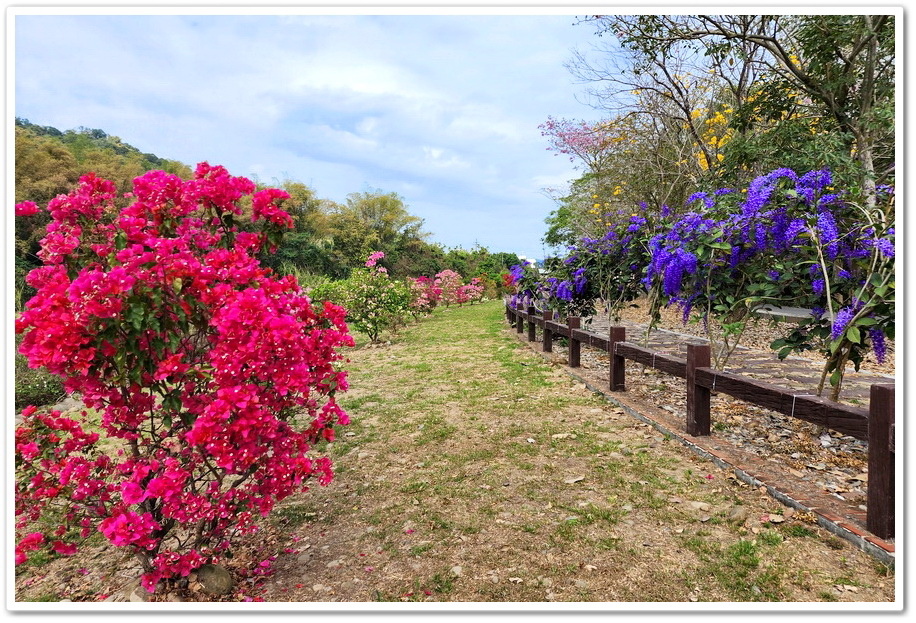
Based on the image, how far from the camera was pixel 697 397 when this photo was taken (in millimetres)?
3436

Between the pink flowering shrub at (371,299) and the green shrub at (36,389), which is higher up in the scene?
the pink flowering shrub at (371,299)

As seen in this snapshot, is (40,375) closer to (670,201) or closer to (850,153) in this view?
(850,153)

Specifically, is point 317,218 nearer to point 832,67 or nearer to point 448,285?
point 448,285

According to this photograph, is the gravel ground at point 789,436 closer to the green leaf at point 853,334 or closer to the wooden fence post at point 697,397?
the wooden fence post at point 697,397

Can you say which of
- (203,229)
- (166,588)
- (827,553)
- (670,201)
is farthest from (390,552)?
(670,201)

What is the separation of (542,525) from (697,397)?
1.71 metres

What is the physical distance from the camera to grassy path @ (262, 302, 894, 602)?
1.95 metres

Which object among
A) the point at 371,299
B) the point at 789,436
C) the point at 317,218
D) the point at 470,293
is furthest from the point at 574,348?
the point at 317,218

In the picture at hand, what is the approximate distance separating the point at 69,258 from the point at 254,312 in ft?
2.96

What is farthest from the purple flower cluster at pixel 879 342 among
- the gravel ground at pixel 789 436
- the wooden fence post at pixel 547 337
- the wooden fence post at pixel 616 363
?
the wooden fence post at pixel 547 337

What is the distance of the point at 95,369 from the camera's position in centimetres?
174

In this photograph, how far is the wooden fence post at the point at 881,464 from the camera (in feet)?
6.80

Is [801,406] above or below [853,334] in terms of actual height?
below

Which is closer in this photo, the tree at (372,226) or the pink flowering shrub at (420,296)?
the pink flowering shrub at (420,296)
